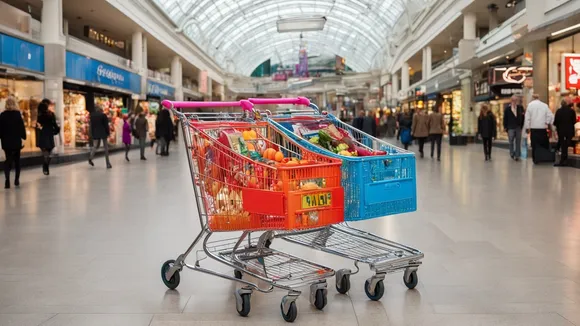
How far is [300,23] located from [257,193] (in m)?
39.1

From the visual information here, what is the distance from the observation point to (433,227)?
7.05 meters

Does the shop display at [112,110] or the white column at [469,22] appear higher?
the white column at [469,22]

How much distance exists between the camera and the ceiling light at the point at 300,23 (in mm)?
41188

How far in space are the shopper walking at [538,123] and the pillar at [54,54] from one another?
13.7m

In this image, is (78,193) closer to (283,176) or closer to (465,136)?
(283,176)

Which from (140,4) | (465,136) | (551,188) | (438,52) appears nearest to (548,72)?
(551,188)

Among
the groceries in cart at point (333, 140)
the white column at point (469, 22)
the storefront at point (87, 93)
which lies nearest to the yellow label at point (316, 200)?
the groceries in cart at point (333, 140)

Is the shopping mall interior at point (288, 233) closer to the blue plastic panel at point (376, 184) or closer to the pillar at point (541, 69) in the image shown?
the blue plastic panel at point (376, 184)

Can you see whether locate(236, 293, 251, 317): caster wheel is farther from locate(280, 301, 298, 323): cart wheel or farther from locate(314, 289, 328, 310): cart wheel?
locate(314, 289, 328, 310): cart wheel

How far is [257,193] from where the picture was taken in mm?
4023

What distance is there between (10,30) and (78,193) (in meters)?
8.03

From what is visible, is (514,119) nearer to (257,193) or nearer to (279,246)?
(279,246)

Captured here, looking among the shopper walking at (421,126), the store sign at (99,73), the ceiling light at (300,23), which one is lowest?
the shopper walking at (421,126)

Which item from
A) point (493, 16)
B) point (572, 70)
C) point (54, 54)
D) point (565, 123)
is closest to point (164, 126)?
point (54, 54)
